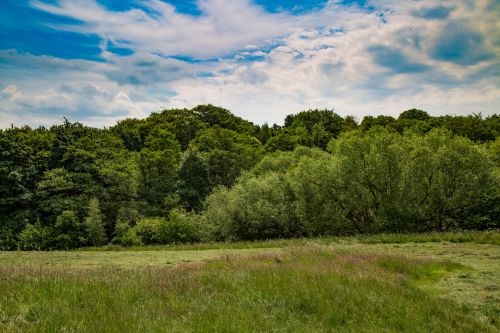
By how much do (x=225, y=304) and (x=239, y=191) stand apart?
37515mm

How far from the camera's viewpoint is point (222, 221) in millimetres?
44719

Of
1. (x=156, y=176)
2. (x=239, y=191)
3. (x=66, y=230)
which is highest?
(x=156, y=176)

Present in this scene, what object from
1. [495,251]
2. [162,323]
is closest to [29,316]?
[162,323]

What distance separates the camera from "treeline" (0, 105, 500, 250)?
35750 mm

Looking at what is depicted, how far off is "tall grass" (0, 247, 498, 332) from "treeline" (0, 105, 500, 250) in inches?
1015

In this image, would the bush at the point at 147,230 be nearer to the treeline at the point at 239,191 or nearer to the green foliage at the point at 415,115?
the treeline at the point at 239,191

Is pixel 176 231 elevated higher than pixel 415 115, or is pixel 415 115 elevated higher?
pixel 415 115

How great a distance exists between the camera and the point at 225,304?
884cm

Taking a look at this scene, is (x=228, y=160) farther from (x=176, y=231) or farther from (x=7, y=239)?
(x=7, y=239)

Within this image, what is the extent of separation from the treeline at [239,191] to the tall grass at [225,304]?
2577 centimetres

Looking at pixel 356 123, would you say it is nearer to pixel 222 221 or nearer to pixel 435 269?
pixel 222 221

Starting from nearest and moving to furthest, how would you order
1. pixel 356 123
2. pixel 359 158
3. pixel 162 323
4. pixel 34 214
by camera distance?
pixel 162 323 < pixel 359 158 < pixel 34 214 < pixel 356 123

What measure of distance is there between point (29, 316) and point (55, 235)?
4197cm

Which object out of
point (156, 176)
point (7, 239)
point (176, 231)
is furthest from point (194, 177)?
point (7, 239)
